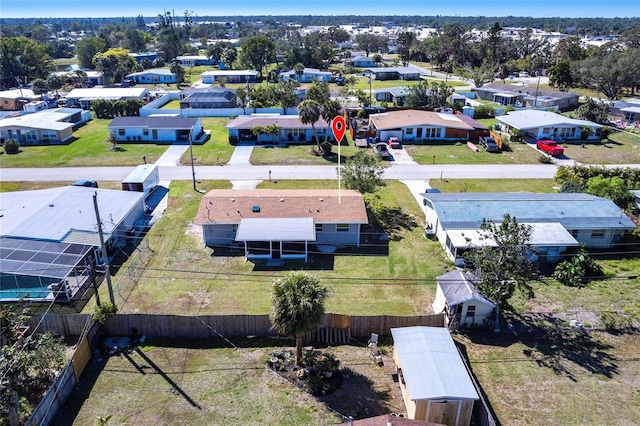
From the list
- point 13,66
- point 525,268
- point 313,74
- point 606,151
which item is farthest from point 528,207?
point 13,66

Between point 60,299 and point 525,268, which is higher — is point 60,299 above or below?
below

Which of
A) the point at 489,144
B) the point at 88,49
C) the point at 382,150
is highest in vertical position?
the point at 88,49

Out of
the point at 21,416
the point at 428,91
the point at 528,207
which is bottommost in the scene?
the point at 21,416

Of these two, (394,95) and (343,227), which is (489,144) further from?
(343,227)

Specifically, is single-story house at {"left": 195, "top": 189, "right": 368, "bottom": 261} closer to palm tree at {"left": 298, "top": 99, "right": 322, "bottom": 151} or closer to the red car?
palm tree at {"left": 298, "top": 99, "right": 322, "bottom": 151}

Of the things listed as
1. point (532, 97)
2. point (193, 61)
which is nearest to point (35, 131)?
point (532, 97)

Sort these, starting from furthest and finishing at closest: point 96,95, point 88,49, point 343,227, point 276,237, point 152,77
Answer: point 88,49, point 152,77, point 96,95, point 343,227, point 276,237

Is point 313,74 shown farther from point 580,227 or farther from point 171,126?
point 580,227

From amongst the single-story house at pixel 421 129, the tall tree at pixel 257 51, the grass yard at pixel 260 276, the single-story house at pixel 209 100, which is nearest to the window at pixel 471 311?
the grass yard at pixel 260 276
